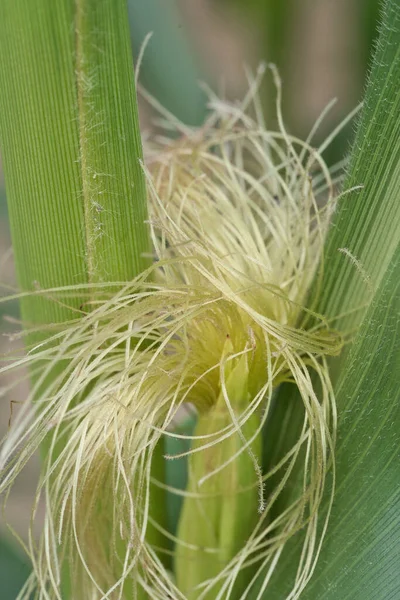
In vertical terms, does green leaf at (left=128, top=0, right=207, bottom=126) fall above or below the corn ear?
above

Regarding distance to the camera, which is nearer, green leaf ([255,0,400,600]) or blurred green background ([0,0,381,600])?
green leaf ([255,0,400,600])

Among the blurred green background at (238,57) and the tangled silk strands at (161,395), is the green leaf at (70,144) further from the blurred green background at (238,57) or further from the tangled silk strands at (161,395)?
the blurred green background at (238,57)

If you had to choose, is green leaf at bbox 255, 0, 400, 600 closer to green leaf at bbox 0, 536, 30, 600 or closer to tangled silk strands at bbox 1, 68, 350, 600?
tangled silk strands at bbox 1, 68, 350, 600

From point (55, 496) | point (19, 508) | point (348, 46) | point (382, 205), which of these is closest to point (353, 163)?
point (382, 205)

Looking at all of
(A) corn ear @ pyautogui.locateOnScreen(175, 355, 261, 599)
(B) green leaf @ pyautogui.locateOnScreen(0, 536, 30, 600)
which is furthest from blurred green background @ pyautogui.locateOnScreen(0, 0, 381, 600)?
(A) corn ear @ pyautogui.locateOnScreen(175, 355, 261, 599)

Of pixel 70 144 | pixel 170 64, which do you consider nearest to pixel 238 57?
pixel 170 64

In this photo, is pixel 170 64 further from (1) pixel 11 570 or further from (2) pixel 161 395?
(1) pixel 11 570

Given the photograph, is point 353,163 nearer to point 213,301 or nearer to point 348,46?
point 213,301
